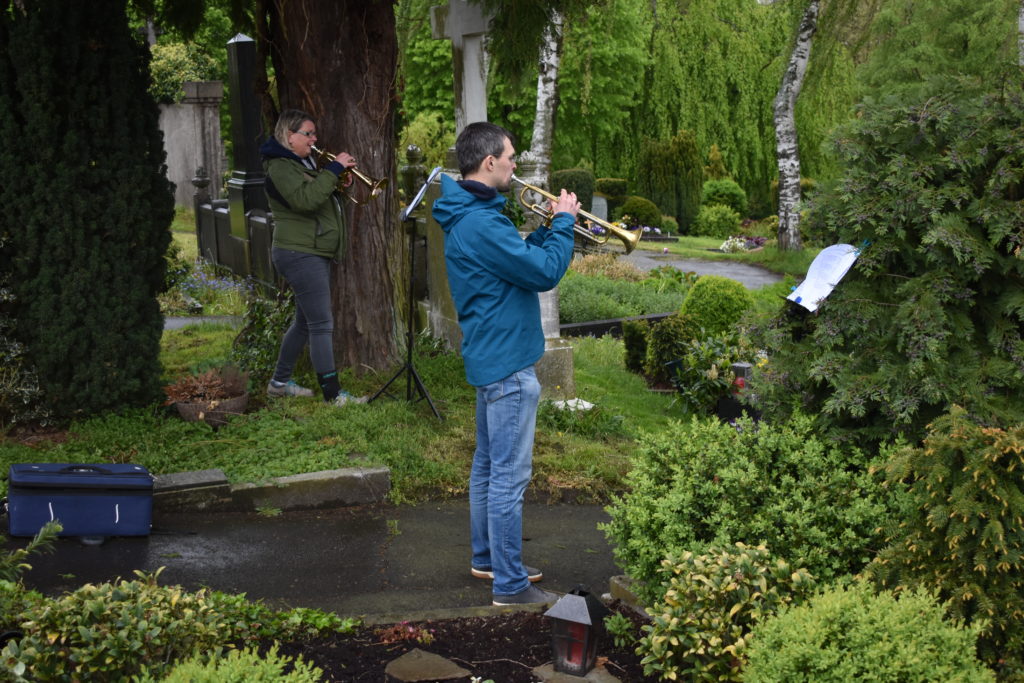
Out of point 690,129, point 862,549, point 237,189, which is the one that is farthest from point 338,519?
point 690,129

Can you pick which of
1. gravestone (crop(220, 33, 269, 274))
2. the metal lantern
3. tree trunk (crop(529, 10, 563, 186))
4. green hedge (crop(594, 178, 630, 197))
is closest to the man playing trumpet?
the metal lantern

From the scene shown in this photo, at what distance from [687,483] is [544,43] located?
396 cm

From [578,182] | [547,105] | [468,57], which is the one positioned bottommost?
[578,182]

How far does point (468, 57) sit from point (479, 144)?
4.17 metres

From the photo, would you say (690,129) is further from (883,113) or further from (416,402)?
(883,113)

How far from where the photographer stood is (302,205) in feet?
21.9

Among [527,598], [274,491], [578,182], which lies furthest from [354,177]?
[578,182]

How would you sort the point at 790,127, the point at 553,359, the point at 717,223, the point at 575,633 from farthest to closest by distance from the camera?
the point at 717,223 < the point at 790,127 < the point at 553,359 < the point at 575,633

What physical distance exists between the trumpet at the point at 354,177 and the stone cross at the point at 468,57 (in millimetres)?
1014

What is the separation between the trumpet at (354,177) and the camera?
22.7 feet

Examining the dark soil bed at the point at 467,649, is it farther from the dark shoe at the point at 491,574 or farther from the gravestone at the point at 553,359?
the gravestone at the point at 553,359

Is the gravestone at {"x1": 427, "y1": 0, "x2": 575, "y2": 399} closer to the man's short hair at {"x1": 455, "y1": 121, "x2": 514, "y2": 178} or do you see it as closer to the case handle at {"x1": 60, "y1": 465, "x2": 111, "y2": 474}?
the case handle at {"x1": 60, "y1": 465, "x2": 111, "y2": 474}

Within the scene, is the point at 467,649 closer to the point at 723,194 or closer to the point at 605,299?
the point at 605,299

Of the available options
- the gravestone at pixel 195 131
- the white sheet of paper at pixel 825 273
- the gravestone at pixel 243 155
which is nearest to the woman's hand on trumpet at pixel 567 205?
the white sheet of paper at pixel 825 273
